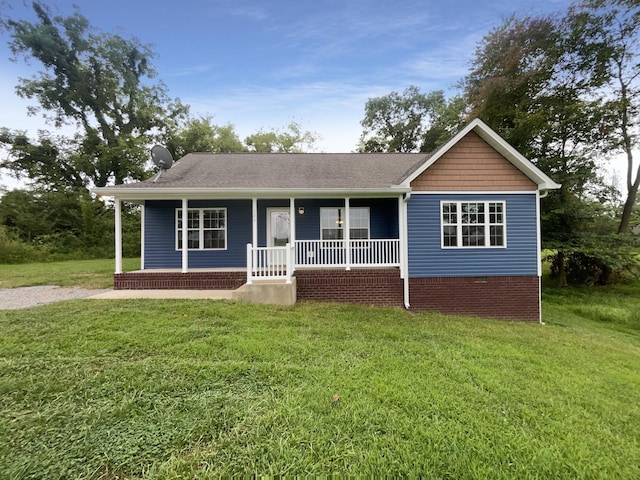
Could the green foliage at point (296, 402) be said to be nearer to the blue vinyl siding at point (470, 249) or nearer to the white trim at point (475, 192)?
the blue vinyl siding at point (470, 249)

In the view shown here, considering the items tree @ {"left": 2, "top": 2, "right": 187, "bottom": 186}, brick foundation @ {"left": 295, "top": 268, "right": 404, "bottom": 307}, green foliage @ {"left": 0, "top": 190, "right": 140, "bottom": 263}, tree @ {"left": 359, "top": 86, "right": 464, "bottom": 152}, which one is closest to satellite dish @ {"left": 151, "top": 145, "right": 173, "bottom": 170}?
brick foundation @ {"left": 295, "top": 268, "right": 404, "bottom": 307}

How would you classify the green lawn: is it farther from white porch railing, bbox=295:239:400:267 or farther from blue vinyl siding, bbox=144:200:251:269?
blue vinyl siding, bbox=144:200:251:269

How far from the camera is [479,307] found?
7.65 metres

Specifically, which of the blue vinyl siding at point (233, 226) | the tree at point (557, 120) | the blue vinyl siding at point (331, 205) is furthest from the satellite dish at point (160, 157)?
the tree at point (557, 120)

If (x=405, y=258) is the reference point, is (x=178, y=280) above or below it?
below

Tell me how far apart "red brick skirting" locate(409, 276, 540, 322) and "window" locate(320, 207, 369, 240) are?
98.3 inches

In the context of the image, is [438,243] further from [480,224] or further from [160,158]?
[160,158]

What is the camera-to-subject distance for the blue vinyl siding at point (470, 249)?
7613mm

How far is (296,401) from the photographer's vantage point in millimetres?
2766

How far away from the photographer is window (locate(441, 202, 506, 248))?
7625mm

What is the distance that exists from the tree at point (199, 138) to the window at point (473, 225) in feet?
78.7

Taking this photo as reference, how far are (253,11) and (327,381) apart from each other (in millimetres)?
15062

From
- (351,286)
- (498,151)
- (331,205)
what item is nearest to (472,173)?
(498,151)

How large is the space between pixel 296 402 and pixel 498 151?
26.6 ft
